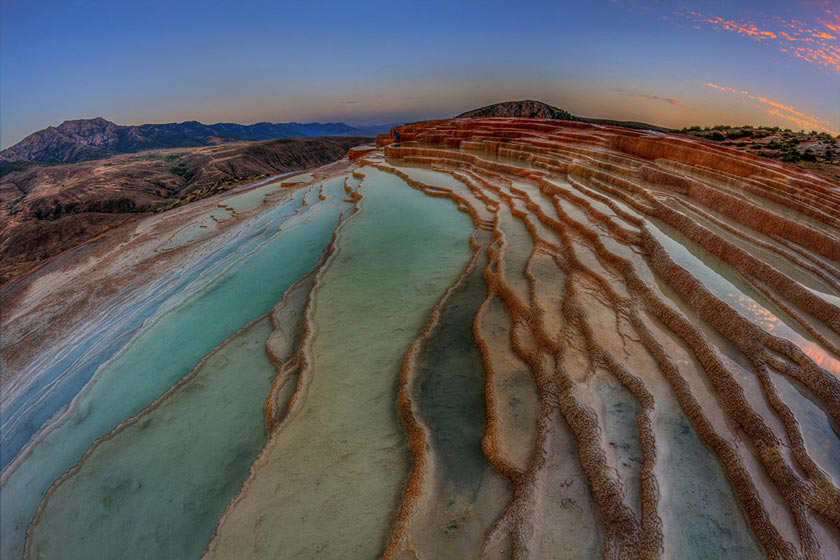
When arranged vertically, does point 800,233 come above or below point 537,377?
above

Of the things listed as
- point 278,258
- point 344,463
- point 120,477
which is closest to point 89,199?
point 278,258

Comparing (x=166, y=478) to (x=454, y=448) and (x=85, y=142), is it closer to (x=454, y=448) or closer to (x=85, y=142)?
(x=454, y=448)

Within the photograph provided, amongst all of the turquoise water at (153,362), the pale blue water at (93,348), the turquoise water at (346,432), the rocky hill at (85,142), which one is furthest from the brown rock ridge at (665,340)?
the rocky hill at (85,142)

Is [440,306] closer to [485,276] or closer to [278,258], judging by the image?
[485,276]

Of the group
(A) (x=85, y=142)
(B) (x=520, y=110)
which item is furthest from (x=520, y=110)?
(A) (x=85, y=142)

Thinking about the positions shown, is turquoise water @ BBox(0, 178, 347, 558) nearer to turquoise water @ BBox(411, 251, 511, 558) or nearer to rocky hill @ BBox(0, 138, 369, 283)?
turquoise water @ BBox(411, 251, 511, 558)

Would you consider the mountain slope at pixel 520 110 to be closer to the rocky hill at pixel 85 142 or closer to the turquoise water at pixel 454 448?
the turquoise water at pixel 454 448
